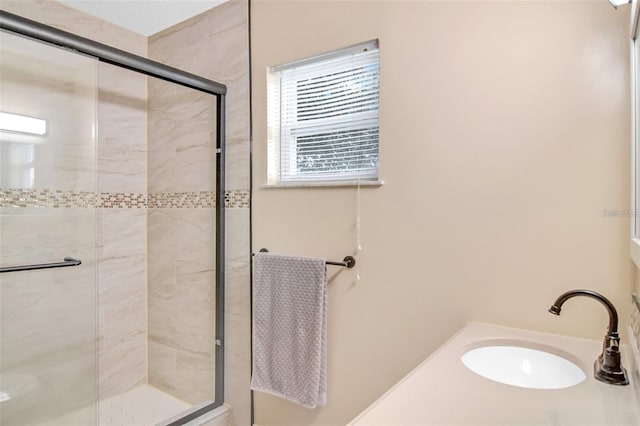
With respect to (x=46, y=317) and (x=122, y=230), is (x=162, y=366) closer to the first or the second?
(x=46, y=317)

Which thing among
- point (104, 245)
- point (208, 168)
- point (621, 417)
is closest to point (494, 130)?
point (621, 417)

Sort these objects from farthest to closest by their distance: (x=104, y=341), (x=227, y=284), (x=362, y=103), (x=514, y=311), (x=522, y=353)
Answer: (x=104, y=341) → (x=227, y=284) → (x=362, y=103) → (x=514, y=311) → (x=522, y=353)

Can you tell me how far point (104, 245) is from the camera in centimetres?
223

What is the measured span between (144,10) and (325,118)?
1240 millimetres

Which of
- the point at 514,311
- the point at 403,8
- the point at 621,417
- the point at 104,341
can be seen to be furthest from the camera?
the point at 104,341

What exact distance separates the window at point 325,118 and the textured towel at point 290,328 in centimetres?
42

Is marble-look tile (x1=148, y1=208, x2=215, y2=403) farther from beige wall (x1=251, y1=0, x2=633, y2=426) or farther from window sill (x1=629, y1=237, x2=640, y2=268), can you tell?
window sill (x1=629, y1=237, x2=640, y2=268)

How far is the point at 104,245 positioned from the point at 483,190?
205cm

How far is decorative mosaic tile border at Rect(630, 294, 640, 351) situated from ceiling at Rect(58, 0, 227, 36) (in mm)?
2171

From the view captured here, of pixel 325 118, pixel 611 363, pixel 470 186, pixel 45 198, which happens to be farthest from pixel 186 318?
pixel 611 363

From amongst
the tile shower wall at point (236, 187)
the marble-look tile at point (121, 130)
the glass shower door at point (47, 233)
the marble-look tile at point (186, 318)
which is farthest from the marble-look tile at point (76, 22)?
the marble-look tile at point (186, 318)

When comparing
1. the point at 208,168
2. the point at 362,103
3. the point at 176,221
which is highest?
the point at 362,103

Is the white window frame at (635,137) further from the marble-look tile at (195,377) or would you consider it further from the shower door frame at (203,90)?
the marble-look tile at (195,377)

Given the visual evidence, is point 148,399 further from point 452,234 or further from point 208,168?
point 452,234
